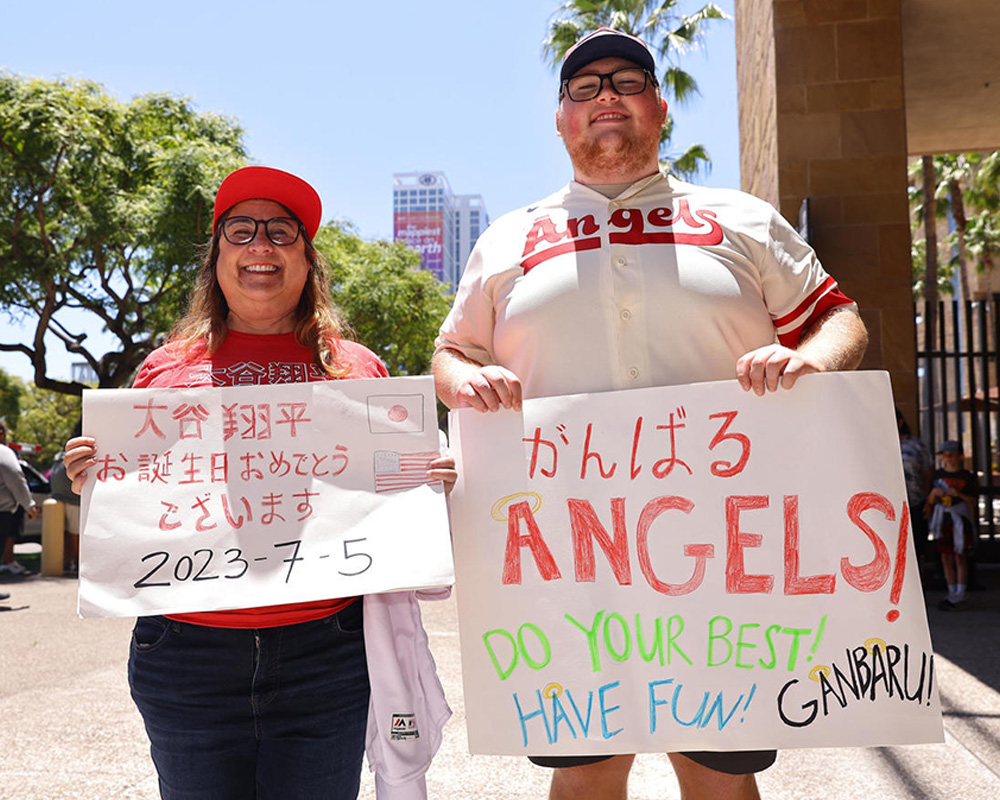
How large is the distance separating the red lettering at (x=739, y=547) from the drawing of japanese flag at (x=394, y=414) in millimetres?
746

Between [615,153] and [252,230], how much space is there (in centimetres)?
90

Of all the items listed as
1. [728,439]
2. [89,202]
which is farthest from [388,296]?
[728,439]

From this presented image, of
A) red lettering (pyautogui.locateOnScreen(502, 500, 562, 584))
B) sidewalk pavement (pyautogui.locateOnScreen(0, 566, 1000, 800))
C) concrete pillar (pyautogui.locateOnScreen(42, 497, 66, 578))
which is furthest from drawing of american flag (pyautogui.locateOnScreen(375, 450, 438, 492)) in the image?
concrete pillar (pyautogui.locateOnScreen(42, 497, 66, 578))

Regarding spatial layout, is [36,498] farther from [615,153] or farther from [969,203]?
[969,203]

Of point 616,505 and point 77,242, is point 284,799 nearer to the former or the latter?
point 616,505

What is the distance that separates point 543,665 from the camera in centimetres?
208

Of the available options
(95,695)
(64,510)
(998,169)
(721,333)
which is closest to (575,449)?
(721,333)

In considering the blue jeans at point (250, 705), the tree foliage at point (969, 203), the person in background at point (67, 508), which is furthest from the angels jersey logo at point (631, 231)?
the tree foliage at point (969, 203)

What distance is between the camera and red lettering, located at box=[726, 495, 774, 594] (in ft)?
6.79

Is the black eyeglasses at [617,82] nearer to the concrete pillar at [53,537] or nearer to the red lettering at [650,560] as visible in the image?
the red lettering at [650,560]

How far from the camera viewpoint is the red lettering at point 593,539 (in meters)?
2.10

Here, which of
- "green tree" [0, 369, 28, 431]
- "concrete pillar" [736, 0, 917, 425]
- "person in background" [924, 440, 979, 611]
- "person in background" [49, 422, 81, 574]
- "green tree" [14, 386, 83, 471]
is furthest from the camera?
"green tree" [14, 386, 83, 471]

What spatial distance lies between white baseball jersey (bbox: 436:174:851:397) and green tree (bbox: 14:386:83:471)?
44.6 m

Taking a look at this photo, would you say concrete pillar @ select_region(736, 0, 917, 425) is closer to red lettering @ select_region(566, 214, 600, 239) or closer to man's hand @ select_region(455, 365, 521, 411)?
red lettering @ select_region(566, 214, 600, 239)
